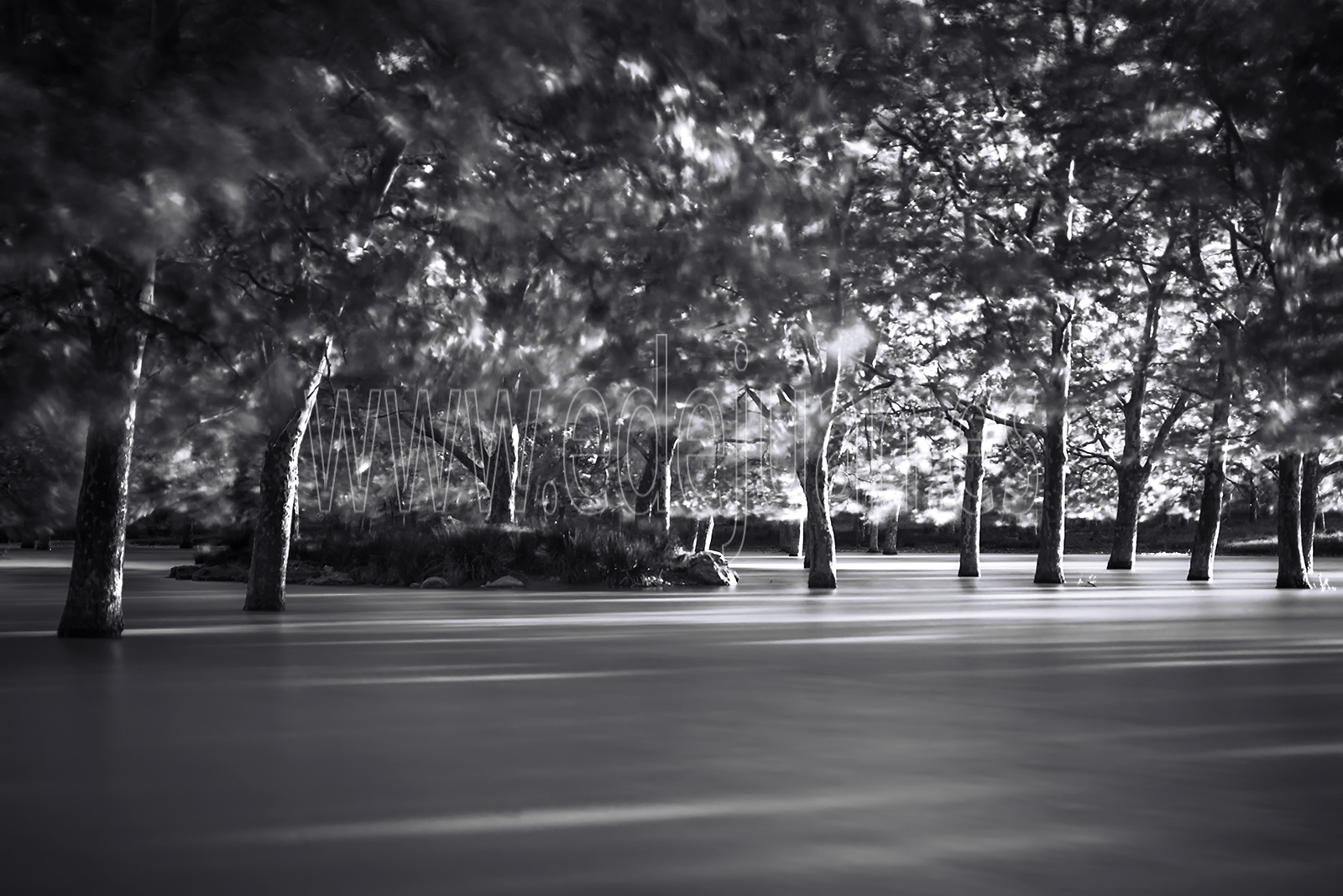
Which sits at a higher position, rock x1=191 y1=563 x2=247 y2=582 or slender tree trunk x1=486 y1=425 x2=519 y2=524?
slender tree trunk x1=486 y1=425 x2=519 y2=524

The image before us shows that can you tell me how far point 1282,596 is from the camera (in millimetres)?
29062

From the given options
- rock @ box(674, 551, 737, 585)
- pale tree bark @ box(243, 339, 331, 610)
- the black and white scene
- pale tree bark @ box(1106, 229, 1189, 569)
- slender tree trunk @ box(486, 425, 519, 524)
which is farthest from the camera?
slender tree trunk @ box(486, 425, 519, 524)

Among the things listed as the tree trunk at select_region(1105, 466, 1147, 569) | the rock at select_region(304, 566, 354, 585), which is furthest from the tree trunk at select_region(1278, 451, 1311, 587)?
the rock at select_region(304, 566, 354, 585)

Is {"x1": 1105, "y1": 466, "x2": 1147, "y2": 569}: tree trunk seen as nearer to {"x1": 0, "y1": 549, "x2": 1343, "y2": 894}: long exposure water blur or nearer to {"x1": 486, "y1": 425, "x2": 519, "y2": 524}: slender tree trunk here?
{"x1": 486, "y1": 425, "x2": 519, "y2": 524}: slender tree trunk

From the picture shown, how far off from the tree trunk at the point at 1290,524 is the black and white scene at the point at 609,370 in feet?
18.9

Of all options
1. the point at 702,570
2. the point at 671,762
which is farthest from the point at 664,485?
the point at 671,762

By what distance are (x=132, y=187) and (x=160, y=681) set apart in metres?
5.77

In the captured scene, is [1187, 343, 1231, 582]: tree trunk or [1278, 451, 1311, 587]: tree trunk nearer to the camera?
[1278, 451, 1311, 587]: tree trunk

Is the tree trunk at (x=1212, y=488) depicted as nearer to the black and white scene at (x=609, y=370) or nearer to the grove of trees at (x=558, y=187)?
the black and white scene at (x=609, y=370)

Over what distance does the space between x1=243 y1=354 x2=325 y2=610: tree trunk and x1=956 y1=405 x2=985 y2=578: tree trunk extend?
18.1m

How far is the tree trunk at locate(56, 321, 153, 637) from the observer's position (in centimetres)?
1502

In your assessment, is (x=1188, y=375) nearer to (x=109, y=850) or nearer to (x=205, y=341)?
(x=205, y=341)

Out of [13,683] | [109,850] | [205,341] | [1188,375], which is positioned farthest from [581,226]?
[1188,375]

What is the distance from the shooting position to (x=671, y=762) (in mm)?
8531
